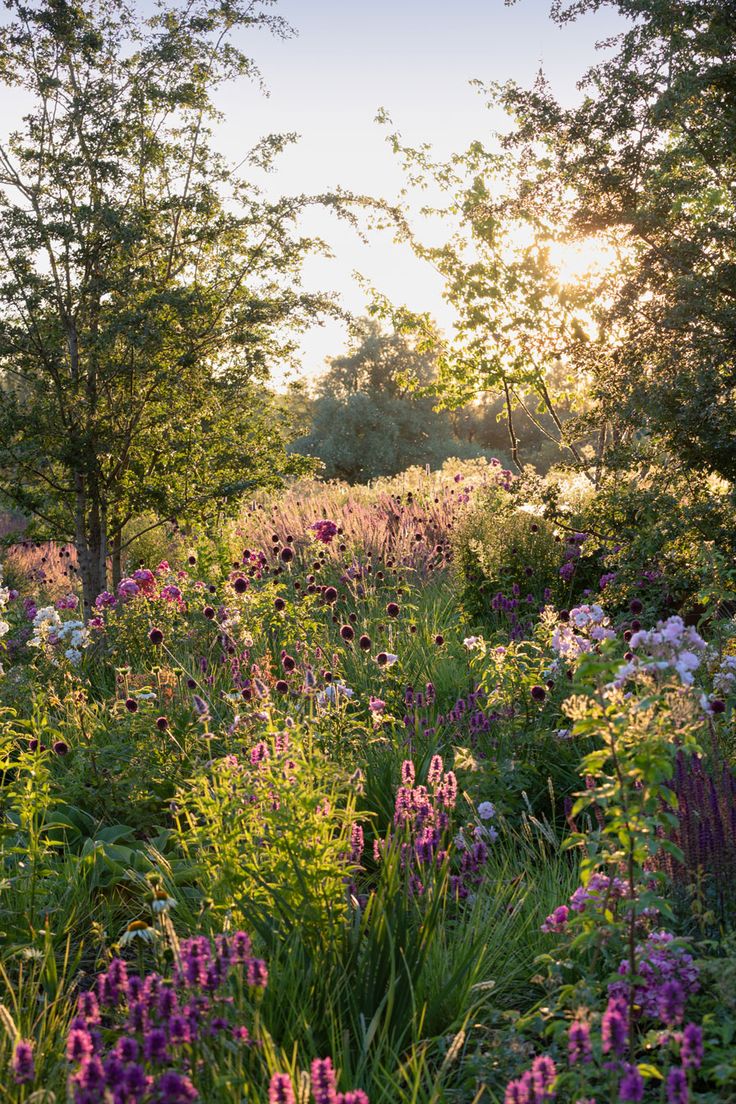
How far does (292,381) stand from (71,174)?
2984mm

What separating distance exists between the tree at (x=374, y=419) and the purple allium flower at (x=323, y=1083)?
1311 inches

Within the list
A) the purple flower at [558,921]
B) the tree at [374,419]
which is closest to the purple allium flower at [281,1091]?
the purple flower at [558,921]

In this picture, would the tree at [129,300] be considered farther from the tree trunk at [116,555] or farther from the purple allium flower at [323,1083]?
the purple allium flower at [323,1083]

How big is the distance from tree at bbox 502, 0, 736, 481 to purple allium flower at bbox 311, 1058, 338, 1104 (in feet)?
20.3

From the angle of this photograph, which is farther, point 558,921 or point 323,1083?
point 558,921

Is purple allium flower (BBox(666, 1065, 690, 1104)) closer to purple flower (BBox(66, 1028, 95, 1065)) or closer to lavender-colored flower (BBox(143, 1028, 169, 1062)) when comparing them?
lavender-colored flower (BBox(143, 1028, 169, 1062))

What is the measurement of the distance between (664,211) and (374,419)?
29830 mm

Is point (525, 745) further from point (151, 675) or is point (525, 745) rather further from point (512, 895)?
point (151, 675)

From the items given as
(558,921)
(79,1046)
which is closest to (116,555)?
(558,921)

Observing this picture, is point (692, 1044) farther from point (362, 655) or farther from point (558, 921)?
point (362, 655)

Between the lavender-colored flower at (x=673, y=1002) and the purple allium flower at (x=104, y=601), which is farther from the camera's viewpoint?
the purple allium flower at (x=104, y=601)

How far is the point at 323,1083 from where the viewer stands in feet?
5.18

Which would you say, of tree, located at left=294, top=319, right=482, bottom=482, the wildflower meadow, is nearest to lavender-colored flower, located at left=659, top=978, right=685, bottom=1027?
the wildflower meadow

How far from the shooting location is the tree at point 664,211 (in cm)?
731
